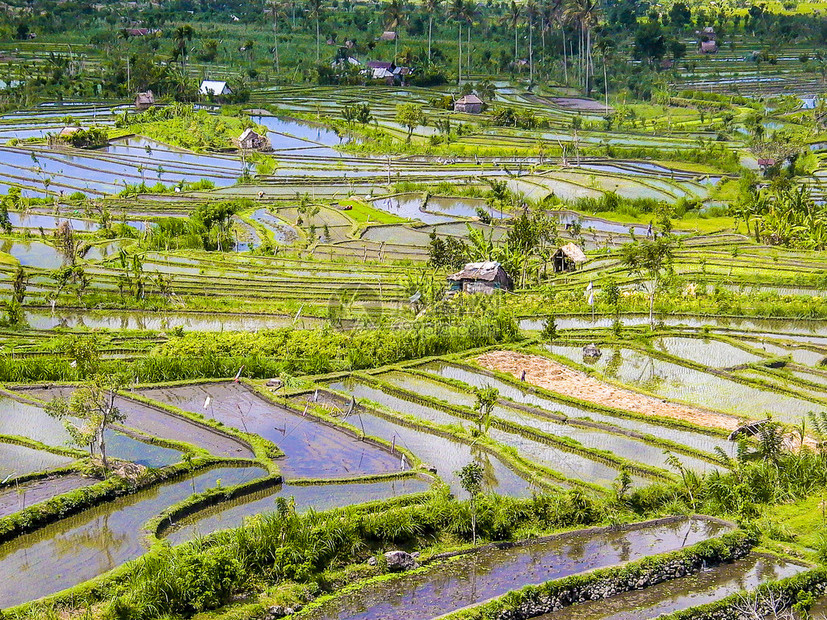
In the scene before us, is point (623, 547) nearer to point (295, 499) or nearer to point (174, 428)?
point (295, 499)

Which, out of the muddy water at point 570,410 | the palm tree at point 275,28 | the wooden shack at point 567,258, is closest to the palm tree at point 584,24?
the palm tree at point 275,28

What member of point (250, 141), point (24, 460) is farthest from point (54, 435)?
point (250, 141)

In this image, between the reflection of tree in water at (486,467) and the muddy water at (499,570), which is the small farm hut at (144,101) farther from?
the muddy water at (499,570)

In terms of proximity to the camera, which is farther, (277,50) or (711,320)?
(277,50)

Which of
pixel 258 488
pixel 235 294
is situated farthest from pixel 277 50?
pixel 258 488

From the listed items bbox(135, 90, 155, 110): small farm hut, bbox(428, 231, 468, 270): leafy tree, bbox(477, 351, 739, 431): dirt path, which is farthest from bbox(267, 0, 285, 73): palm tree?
bbox(477, 351, 739, 431): dirt path

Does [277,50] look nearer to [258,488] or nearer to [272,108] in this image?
[272,108]

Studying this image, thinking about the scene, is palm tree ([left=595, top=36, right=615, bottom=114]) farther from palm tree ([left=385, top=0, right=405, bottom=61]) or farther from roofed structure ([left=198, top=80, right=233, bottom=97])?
roofed structure ([left=198, top=80, right=233, bottom=97])
